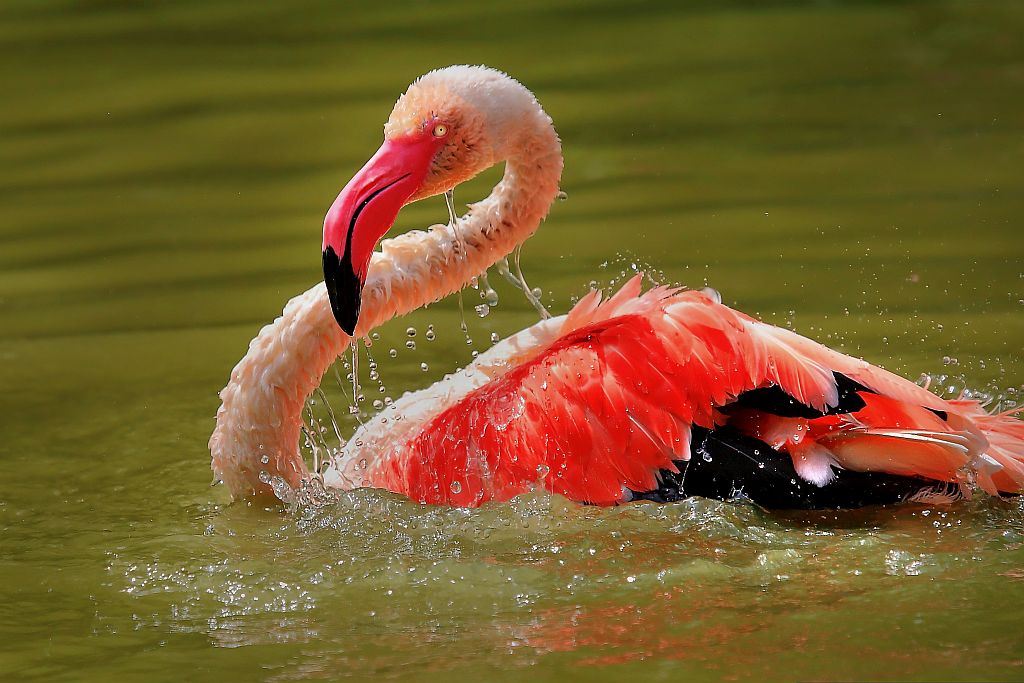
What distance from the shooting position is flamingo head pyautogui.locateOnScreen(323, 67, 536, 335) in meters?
4.09

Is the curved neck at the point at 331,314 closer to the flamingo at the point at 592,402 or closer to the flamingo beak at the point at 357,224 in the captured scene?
the flamingo at the point at 592,402

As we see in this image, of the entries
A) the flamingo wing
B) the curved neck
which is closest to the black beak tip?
the curved neck

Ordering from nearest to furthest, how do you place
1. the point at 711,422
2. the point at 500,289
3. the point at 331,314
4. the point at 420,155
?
the point at 711,422 < the point at 420,155 < the point at 331,314 < the point at 500,289

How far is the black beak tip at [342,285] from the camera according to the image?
4066mm

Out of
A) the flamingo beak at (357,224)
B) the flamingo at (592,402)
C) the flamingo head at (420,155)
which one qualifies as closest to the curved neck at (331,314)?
the flamingo at (592,402)

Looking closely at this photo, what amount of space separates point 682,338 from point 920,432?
652 millimetres

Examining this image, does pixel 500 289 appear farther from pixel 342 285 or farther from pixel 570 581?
pixel 570 581

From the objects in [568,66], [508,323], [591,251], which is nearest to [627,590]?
[508,323]

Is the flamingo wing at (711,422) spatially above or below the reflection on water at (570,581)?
above

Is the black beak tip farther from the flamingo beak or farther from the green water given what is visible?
the green water

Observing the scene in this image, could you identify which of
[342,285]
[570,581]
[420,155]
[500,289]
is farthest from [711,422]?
[500,289]

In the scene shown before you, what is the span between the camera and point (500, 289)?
651 cm

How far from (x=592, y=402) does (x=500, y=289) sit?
259 centimetres

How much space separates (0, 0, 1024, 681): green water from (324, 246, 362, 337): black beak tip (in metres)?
0.57
